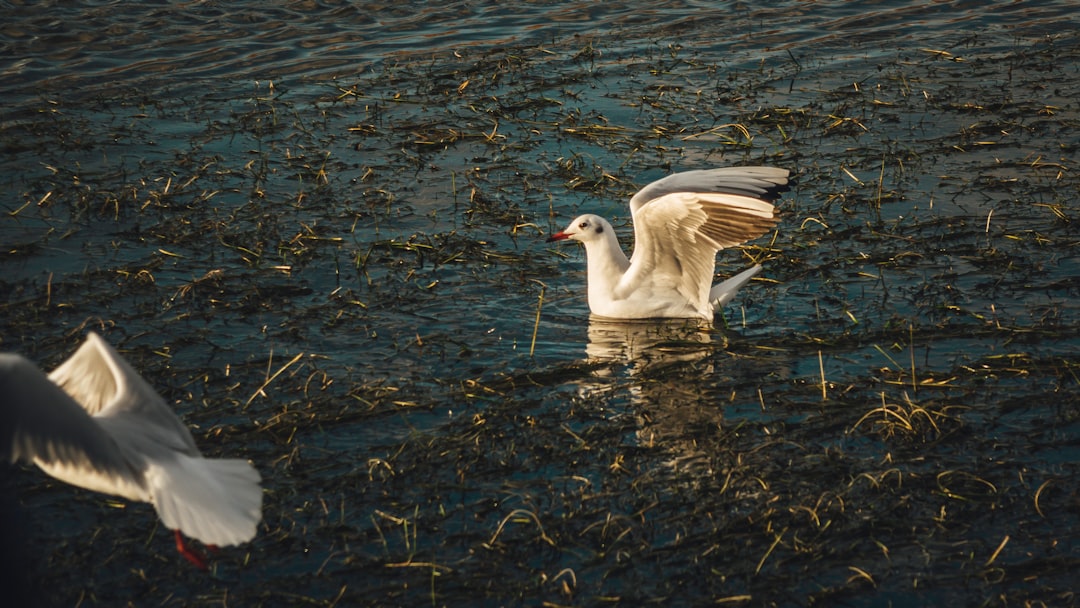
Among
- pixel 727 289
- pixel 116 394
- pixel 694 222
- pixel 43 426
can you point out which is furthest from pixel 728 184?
pixel 43 426

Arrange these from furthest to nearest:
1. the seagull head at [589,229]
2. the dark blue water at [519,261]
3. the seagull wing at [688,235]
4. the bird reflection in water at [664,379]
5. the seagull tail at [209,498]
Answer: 1. the seagull head at [589,229]
2. the seagull wing at [688,235]
3. the bird reflection in water at [664,379]
4. the dark blue water at [519,261]
5. the seagull tail at [209,498]

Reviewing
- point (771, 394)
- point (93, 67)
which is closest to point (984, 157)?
point (771, 394)

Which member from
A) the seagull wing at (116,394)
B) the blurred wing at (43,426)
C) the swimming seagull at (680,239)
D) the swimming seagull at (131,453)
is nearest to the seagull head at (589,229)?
the swimming seagull at (680,239)

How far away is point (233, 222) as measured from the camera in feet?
32.7

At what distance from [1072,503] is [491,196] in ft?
18.1

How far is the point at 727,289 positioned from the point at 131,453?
13.6ft

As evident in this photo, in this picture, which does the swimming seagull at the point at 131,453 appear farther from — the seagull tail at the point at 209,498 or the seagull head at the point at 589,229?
the seagull head at the point at 589,229

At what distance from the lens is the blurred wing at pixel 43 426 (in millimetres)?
5254

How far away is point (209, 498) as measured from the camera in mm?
5383

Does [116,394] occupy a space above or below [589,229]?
above

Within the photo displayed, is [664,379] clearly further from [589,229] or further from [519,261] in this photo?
[519,261]

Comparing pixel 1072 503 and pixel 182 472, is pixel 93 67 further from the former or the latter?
pixel 1072 503

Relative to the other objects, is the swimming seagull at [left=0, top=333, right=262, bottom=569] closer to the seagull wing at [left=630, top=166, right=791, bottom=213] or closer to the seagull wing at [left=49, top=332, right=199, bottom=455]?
the seagull wing at [left=49, top=332, right=199, bottom=455]

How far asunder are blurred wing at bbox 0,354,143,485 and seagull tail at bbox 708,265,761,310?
13.8 feet
